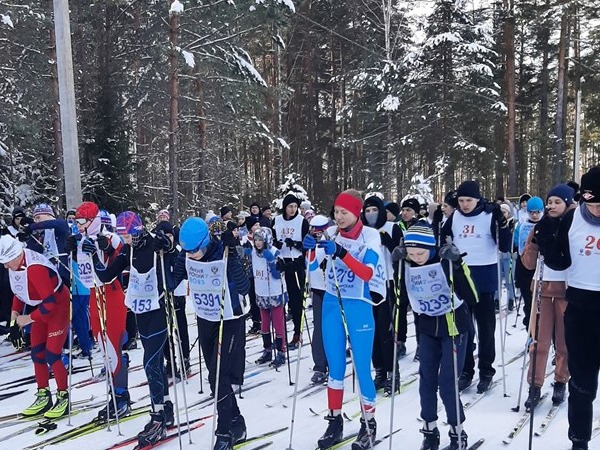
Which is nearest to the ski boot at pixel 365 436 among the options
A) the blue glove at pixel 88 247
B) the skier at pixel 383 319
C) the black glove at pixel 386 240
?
the skier at pixel 383 319

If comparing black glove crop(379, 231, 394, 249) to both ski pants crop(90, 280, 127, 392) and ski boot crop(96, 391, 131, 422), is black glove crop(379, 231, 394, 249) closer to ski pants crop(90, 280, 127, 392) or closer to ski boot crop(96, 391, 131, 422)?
ski pants crop(90, 280, 127, 392)

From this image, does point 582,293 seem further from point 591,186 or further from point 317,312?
point 317,312

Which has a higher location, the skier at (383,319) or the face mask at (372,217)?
the face mask at (372,217)

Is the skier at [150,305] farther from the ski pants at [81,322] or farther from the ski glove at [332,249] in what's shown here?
the ski pants at [81,322]

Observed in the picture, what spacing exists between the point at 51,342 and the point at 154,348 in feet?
4.49

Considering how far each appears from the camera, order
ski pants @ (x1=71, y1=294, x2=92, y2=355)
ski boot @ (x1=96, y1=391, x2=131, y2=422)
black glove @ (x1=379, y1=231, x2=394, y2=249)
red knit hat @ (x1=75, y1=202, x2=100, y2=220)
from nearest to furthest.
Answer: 1. ski boot @ (x1=96, y1=391, x2=131, y2=422)
2. red knit hat @ (x1=75, y1=202, x2=100, y2=220)
3. black glove @ (x1=379, y1=231, x2=394, y2=249)
4. ski pants @ (x1=71, y1=294, x2=92, y2=355)

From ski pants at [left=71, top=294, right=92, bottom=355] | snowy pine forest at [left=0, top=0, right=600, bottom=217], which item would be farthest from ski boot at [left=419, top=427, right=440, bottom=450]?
snowy pine forest at [left=0, top=0, right=600, bottom=217]

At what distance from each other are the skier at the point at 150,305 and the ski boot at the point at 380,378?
237 cm

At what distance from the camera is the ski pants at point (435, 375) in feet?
14.1

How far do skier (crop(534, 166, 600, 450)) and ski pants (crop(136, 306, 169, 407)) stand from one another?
11.2 feet

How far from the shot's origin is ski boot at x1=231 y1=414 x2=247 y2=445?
4.82m

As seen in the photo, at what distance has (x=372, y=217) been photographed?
6.40 m

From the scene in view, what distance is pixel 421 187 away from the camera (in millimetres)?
20500

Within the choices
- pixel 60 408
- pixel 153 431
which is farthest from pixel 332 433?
pixel 60 408
